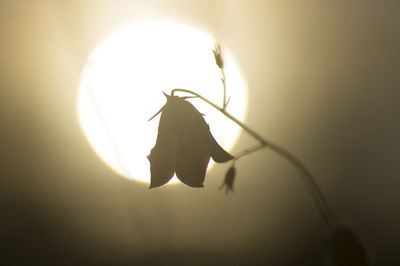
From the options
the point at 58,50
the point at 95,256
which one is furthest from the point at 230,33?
the point at 95,256

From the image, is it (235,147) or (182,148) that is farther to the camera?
(235,147)

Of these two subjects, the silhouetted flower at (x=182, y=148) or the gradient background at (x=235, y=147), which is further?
the gradient background at (x=235, y=147)

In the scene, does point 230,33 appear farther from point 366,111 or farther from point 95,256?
point 95,256

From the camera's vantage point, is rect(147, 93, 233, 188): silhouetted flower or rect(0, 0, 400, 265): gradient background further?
rect(0, 0, 400, 265): gradient background

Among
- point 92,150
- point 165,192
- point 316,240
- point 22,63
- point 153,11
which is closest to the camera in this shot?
point 153,11
